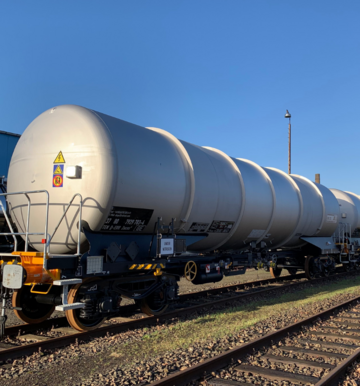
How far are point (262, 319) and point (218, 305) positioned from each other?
6.21 feet

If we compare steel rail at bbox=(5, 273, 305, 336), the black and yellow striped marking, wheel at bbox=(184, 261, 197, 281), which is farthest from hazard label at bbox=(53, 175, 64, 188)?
wheel at bbox=(184, 261, 197, 281)

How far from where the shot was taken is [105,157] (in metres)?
7.00

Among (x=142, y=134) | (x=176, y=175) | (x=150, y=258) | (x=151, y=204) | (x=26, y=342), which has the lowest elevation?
(x=26, y=342)

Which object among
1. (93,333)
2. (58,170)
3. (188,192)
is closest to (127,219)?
(58,170)

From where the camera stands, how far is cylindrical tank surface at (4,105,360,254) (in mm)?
7066

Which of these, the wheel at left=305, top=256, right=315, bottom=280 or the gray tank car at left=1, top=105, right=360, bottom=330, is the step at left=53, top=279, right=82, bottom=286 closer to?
the gray tank car at left=1, top=105, right=360, bottom=330

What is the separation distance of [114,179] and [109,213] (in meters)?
0.67

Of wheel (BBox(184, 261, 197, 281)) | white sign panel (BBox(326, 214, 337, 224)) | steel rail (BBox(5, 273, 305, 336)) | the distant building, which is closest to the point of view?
steel rail (BBox(5, 273, 305, 336))

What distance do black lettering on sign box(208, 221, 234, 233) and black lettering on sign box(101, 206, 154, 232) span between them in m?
2.34

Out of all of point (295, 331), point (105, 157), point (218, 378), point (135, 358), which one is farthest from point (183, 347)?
point (105, 157)

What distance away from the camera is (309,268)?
618 inches

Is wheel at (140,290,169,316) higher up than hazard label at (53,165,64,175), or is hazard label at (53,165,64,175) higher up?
hazard label at (53,165,64,175)

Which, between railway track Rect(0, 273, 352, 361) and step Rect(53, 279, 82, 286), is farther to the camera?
step Rect(53, 279, 82, 286)

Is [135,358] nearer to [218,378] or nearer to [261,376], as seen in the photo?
[218,378]
